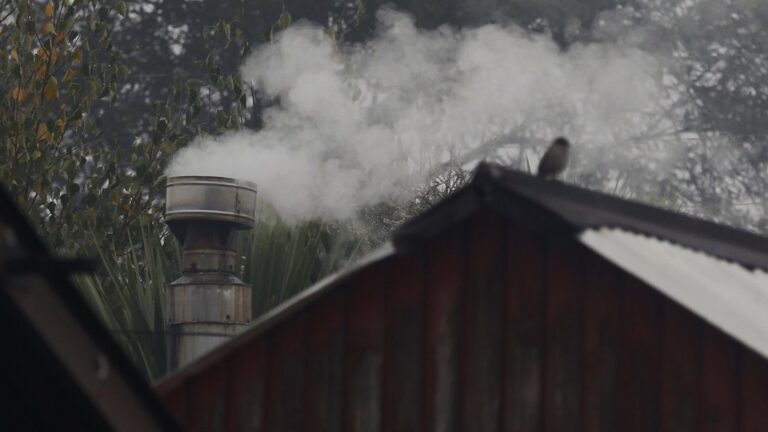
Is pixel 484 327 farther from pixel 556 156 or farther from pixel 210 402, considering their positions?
pixel 210 402

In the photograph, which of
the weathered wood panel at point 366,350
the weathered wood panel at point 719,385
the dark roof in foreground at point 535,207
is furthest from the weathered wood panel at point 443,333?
the weathered wood panel at point 719,385

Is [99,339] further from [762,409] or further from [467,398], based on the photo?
[762,409]

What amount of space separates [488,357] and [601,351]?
1.28 feet

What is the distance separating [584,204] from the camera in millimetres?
5898

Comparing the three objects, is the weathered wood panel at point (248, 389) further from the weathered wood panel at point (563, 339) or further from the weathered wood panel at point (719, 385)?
the weathered wood panel at point (719, 385)

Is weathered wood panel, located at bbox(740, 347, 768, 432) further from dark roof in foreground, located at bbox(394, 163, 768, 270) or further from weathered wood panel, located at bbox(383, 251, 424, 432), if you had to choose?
weathered wood panel, located at bbox(383, 251, 424, 432)

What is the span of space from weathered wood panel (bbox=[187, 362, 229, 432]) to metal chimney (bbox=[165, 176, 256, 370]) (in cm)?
523

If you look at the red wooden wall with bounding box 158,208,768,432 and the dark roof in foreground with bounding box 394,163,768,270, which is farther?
the red wooden wall with bounding box 158,208,768,432

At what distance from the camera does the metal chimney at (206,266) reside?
11.4 m

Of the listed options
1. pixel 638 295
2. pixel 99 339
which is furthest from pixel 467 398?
pixel 99 339

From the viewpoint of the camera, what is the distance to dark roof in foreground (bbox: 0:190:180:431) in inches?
136

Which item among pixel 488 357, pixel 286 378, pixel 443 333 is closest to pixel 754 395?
pixel 488 357

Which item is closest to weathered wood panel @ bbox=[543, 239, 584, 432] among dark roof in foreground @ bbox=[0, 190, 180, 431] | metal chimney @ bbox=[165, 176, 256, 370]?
dark roof in foreground @ bbox=[0, 190, 180, 431]

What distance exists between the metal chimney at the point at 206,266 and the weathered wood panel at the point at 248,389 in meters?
5.29
